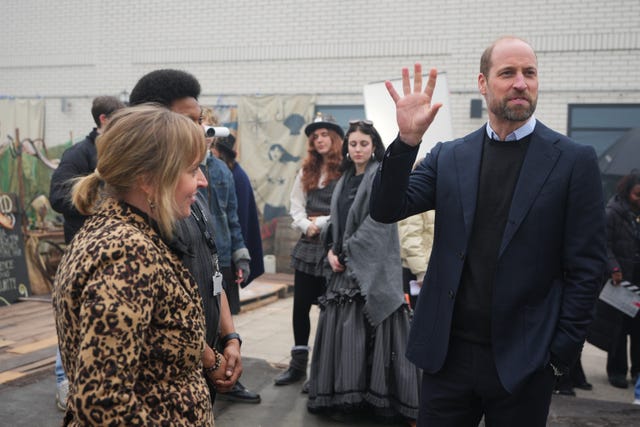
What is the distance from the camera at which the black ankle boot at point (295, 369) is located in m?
4.91

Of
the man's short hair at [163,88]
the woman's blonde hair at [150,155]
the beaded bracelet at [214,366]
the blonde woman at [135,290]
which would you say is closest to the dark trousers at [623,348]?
the beaded bracelet at [214,366]

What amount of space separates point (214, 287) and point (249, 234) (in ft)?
8.69

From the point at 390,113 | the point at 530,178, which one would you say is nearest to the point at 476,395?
the point at 530,178

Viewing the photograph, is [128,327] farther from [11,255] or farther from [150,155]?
[11,255]

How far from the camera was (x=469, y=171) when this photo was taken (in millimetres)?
2418

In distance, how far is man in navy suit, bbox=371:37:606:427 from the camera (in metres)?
2.24

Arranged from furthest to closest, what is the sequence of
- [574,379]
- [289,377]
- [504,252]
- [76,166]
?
[574,379]
[289,377]
[76,166]
[504,252]

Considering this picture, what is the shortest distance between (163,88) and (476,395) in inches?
65.6

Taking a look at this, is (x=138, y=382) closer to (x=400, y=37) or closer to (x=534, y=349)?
(x=534, y=349)

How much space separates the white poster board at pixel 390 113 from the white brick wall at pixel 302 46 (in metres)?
3.29

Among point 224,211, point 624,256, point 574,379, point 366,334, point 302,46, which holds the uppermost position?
point 302,46

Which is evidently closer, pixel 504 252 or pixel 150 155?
pixel 150 155

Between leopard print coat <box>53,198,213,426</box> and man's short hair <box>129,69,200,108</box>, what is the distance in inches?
29.9

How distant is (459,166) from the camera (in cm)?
246
